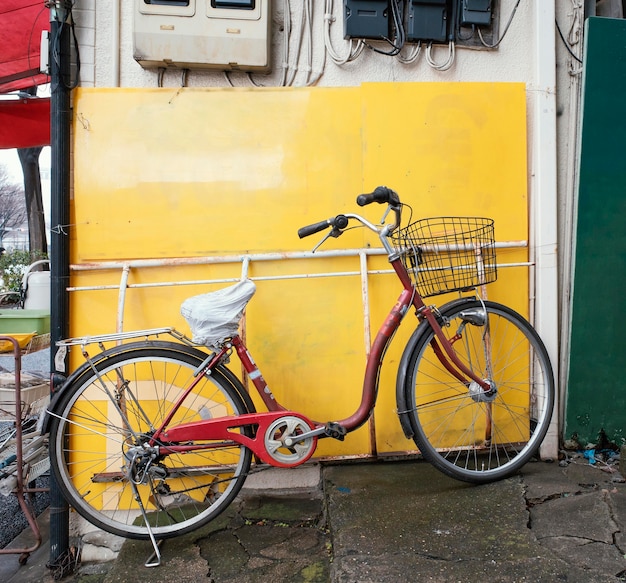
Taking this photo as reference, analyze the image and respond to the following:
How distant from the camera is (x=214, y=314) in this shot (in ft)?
8.00

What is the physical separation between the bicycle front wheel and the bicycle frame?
0.97 feet

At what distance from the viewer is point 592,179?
3172mm

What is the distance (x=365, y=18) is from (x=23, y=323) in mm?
3282

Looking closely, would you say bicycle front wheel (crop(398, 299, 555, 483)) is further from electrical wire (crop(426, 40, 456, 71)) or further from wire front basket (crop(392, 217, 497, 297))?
electrical wire (crop(426, 40, 456, 71))

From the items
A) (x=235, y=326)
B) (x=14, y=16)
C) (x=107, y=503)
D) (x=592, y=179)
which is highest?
(x=14, y=16)

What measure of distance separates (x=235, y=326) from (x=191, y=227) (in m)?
0.85

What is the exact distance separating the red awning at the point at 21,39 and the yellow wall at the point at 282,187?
1370mm

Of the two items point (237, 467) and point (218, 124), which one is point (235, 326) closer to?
point (237, 467)

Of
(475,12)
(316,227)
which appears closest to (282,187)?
(316,227)

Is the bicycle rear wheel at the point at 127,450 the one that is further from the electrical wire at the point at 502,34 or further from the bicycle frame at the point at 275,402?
the electrical wire at the point at 502,34

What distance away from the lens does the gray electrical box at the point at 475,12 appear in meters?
3.12

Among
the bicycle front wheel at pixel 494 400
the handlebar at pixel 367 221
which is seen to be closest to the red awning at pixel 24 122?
the handlebar at pixel 367 221

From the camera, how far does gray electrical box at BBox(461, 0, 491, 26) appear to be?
3115 mm

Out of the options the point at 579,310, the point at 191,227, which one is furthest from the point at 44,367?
the point at 579,310
